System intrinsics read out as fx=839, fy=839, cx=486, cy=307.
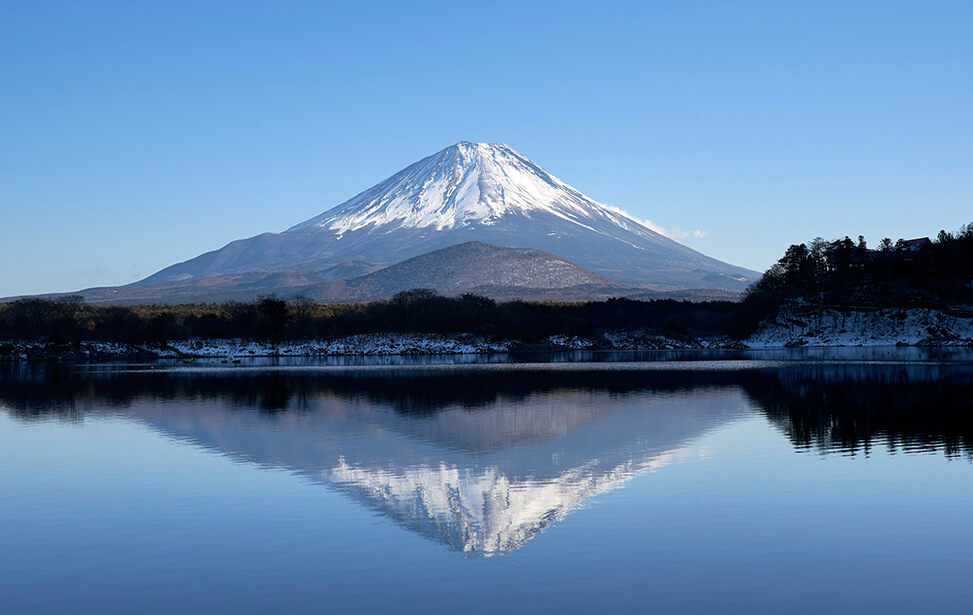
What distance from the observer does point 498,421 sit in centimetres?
2969

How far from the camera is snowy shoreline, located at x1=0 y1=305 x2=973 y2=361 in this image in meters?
102

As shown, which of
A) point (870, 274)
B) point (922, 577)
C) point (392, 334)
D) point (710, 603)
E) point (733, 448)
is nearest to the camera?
point (710, 603)

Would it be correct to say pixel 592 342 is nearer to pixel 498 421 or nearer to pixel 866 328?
pixel 866 328

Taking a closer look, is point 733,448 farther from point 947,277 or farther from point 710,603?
point 947,277

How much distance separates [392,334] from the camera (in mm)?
113188

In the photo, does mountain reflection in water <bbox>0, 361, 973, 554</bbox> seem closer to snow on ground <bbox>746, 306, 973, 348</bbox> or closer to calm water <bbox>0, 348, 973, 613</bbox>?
calm water <bbox>0, 348, 973, 613</bbox>

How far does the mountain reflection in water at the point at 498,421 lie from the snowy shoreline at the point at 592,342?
49.8 metres

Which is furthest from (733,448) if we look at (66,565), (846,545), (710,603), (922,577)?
(66,565)

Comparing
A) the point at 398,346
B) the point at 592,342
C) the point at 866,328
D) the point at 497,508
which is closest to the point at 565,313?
the point at 592,342

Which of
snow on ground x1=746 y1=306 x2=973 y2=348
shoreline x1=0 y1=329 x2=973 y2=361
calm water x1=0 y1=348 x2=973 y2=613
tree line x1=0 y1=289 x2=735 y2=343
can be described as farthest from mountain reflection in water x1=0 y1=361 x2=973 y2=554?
tree line x1=0 y1=289 x2=735 y2=343

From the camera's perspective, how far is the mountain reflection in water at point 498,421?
17.2 m

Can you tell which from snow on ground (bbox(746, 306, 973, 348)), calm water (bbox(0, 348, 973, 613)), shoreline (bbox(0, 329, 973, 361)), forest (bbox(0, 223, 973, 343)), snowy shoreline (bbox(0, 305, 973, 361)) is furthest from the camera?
forest (bbox(0, 223, 973, 343))

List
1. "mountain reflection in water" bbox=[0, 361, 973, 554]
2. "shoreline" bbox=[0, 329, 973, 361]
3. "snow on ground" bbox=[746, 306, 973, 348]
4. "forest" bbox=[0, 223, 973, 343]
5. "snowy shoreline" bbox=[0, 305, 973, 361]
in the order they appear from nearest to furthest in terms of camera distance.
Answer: "mountain reflection in water" bbox=[0, 361, 973, 554] → "snow on ground" bbox=[746, 306, 973, 348] → "snowy shoreline" bbox=[0, 305, 973, 361] → "shoreline" bbox=[0, 329, 973, 361] → "forest" bbox=[0, 223, 973, 343]

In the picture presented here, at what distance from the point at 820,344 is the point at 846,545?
98602mm
